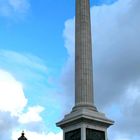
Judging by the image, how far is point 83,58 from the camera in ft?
146

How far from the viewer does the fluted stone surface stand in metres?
43.1

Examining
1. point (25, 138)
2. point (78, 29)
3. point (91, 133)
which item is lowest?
point (91, 133)

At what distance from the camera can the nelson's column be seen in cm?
4069

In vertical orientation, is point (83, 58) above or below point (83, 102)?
above

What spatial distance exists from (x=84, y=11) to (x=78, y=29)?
8.64 ft

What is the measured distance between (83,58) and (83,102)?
521cm

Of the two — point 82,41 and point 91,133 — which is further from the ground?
point 82,41

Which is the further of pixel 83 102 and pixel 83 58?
pixel 83 58

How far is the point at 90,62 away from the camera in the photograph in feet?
147

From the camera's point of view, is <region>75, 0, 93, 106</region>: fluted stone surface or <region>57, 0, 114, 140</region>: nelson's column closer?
<region>57, 0, 114, 140</region>: nelson's column

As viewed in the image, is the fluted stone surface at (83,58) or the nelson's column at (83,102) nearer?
the nelson's column at (83,102)

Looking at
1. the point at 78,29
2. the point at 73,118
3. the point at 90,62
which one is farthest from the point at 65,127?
the point at 78,29

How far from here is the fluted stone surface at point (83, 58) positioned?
4312 cm

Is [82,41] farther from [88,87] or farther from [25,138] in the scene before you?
[25,138]
